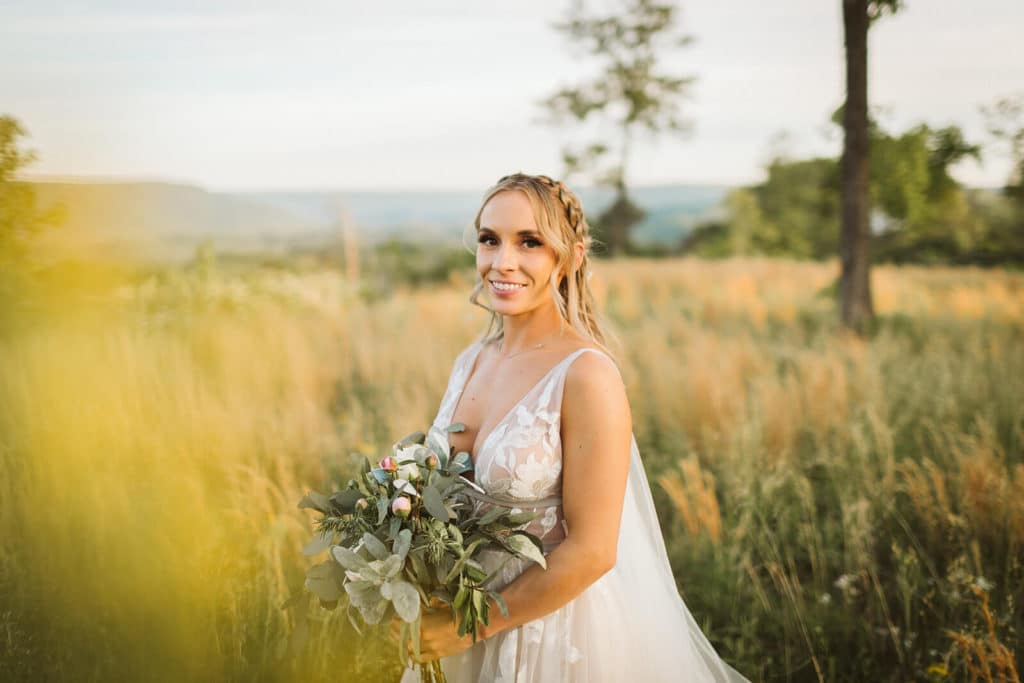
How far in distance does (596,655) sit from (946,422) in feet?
14.5

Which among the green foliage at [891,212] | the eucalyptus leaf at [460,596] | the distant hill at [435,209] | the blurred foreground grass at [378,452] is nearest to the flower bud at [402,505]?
the eucalyptus leaf at [460,596]

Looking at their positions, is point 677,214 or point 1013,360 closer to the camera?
point 1013,360

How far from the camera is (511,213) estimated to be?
75.9 inches

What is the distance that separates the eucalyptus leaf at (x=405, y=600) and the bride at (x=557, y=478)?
29 cm

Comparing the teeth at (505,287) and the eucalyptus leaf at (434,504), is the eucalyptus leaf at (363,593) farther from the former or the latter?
the teeth at (505,287)

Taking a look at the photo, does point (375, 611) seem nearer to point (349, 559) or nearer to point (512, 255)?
point (349, 559)

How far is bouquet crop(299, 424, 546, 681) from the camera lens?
1473mm

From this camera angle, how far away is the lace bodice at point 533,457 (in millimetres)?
1779

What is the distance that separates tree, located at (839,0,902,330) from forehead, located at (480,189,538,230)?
669 cm

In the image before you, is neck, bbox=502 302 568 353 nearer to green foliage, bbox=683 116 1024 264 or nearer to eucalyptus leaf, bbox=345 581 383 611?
eucalyptus leaf, bbox=345 581 383 611

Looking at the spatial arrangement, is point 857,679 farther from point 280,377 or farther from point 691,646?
point 280,377

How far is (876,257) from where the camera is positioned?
2681cm

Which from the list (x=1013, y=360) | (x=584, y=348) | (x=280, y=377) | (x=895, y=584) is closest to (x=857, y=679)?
(x=895, y=584)

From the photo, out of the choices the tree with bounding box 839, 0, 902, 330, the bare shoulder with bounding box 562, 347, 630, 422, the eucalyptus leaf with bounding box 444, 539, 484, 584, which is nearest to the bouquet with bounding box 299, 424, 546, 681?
the eucalyptus leaf with bounding box 444, 539, 484, 584
